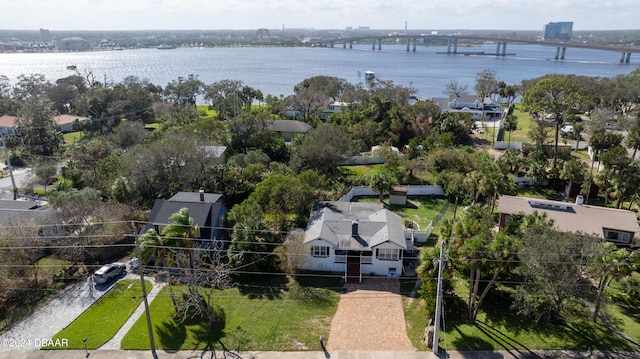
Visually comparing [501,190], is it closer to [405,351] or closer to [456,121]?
[405,351]

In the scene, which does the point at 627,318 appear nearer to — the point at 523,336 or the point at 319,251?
Result: the point at 523,336

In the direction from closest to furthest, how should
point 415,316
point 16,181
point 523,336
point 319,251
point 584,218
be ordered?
1. point 523,336
2. point 415,316
3. point 319,251
4. point 584,218
5. point 16,181

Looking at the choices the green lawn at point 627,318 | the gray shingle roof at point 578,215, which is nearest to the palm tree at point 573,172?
the gray shingle roof at point 578,215

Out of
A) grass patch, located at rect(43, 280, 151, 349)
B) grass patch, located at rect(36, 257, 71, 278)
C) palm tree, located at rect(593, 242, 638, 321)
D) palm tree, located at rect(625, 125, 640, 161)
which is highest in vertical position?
palm tree, located at rect(625, 125, 640, 161)

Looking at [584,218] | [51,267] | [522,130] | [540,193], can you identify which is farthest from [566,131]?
[51,267]

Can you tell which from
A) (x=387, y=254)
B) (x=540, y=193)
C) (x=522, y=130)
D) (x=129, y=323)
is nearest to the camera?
(x=129, y=323)

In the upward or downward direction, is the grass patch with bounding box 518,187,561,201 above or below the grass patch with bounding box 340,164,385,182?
above

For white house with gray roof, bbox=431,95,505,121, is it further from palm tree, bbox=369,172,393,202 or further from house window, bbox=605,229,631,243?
house window, bbox=605,229,631,243

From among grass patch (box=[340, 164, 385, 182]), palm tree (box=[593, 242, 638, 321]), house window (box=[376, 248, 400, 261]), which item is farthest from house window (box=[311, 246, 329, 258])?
grass patch (box=[340, 164, 385, 182])
